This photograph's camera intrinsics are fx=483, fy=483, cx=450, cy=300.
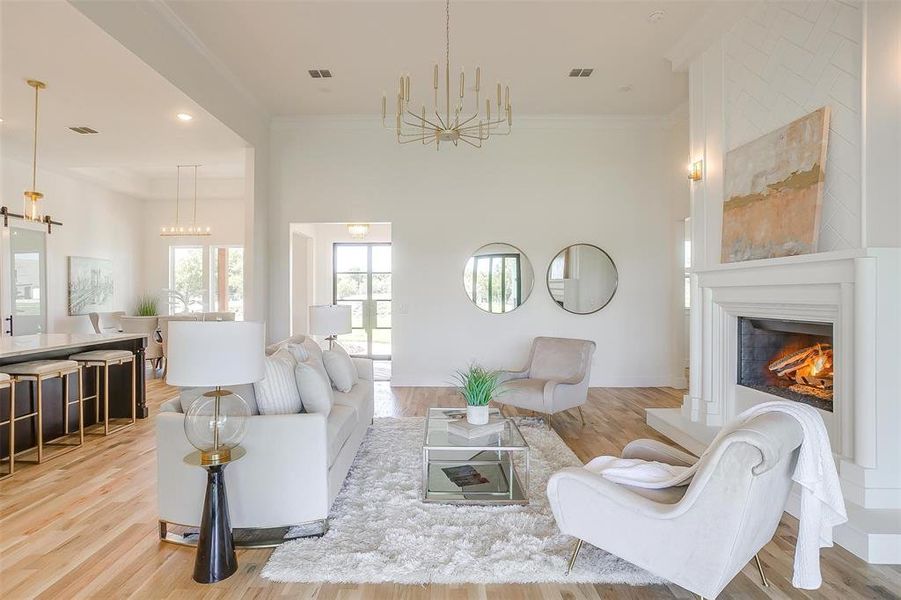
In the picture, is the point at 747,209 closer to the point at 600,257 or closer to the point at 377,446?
the point at 600,257

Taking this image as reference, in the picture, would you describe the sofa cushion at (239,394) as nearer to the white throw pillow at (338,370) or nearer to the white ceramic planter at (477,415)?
the white throw pillow at (338,370)

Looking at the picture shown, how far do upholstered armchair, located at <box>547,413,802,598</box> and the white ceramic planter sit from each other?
124 centimetres

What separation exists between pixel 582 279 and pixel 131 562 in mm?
5549

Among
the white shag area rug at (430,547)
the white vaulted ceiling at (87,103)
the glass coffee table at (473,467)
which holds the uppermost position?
the white vaulted ceiling at (87,103)

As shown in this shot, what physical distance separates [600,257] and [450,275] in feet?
6.68

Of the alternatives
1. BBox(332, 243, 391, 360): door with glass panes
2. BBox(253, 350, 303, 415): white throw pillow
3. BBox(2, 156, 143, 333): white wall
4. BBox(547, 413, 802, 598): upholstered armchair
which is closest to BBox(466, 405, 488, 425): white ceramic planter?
BBox(253, 350, 303, 415): white throw pillow

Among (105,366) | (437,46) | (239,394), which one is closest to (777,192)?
(437,46)

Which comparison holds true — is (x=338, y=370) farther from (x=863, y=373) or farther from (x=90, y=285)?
(x=90, y=285)

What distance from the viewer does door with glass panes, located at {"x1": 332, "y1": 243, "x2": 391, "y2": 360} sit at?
32.7 ft

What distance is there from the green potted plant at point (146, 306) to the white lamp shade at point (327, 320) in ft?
19.8

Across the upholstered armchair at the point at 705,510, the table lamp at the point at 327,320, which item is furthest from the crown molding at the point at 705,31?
the table lamp at the point at 327,320

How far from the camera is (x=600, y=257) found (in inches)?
256

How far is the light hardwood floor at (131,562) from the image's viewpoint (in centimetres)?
205

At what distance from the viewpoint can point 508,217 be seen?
6.53m
